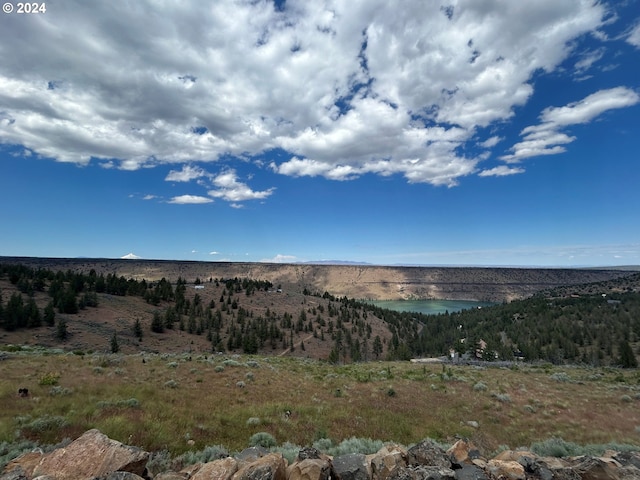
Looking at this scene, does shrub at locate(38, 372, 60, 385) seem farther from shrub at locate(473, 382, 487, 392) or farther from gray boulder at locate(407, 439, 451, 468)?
shrub at locate(473, 382, 487, 392)

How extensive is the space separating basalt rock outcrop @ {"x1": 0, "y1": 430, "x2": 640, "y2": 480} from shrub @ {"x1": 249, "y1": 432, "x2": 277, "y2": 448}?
12.6 ft

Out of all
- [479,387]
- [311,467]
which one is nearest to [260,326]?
[479,387]

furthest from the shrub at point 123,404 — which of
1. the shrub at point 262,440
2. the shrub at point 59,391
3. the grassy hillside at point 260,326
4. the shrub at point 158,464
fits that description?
the grassy hillside at point 260,326

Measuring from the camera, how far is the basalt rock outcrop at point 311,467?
5953 millimetres

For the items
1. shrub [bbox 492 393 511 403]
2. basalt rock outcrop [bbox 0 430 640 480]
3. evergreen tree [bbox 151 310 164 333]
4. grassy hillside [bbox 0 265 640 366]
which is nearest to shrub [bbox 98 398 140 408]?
basalt rock outcrop [bbox 0 430 640 480]

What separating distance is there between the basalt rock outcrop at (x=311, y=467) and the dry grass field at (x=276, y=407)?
3.68 m

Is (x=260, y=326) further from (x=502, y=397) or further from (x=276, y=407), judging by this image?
(x=276, y=407)

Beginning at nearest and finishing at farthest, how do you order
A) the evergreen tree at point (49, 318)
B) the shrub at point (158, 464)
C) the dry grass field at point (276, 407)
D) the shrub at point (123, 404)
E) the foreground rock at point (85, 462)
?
the foreground rock at point (85, 462) → the shrub at point (158, 464) → the dry grass field at point (276, 407) → the shrub at point (123, 404) → the evergreen tree at point (49, 318)

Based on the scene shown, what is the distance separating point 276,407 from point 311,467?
9.42 meters

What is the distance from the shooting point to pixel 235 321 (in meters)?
92.1

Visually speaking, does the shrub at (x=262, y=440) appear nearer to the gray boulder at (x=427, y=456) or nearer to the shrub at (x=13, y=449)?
the gray boulder at (x=427, y=456)

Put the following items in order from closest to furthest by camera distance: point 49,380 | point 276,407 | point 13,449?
1. point 13,449
2. point 276,407
3. point 49,380

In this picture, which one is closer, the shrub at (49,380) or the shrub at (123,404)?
the shrub at (123,404)

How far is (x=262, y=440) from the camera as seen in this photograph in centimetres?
1057
